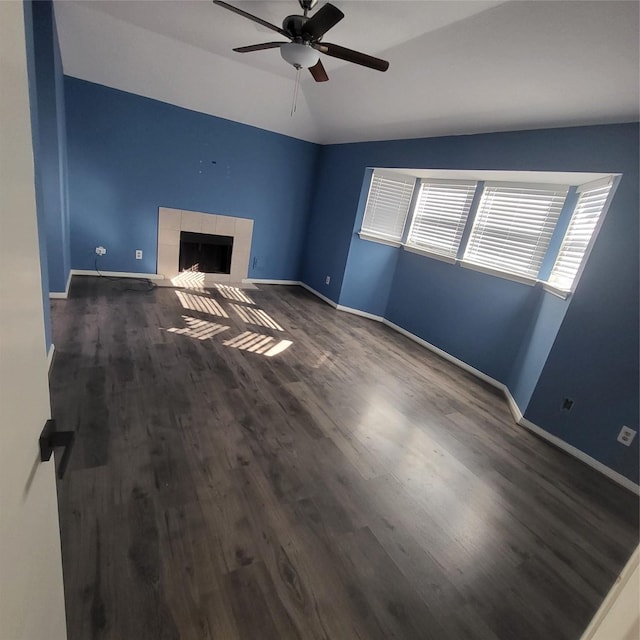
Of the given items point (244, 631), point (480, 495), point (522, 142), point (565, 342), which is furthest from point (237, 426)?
point (522, 142)

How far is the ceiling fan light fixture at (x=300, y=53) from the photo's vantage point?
7.64ft

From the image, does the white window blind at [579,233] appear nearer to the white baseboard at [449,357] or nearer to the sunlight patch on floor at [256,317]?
the white baseboard at [449,357]

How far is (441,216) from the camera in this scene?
438 cm

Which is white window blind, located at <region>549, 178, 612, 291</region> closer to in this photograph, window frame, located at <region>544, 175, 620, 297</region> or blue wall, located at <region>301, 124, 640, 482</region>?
window frame, located at <region>544, 175, 620, 297</region>

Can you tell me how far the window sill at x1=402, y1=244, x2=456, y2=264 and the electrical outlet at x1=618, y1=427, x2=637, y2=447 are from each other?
2287mm

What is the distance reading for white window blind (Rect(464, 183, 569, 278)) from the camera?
10.9 feet

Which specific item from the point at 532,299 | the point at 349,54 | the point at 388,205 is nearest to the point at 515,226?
the point at 532,299

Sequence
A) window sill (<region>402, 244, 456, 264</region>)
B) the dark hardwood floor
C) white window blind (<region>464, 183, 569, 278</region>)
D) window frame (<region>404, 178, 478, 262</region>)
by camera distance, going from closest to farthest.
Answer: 1. the dark hardwood floor
2. white window blind (<region>464, 183, 569, 278</region>)
3. window frame (<region>404, 178, 478, 262</region>)
4. window sill (<region>402, 244, 456, 264</region>)

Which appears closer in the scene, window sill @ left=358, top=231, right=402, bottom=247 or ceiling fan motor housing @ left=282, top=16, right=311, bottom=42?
ceiling fan motor housing @ left=282, top=16, right=311, bottom=42

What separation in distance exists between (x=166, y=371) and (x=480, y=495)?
2.43 m

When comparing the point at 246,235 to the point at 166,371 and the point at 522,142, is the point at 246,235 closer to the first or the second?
the point at 166,371

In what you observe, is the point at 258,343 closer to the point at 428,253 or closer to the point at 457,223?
the point at 428,253

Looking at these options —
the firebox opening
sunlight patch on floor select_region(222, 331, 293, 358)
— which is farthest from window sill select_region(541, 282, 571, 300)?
the firebox opening

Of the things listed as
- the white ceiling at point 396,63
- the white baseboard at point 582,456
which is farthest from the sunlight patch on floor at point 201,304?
the white baseboard at point 582,456
